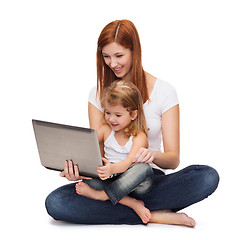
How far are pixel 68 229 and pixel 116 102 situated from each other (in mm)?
967

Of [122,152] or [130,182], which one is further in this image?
[122,152]

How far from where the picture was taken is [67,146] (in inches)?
173

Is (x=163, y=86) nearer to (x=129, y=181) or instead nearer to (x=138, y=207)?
(x=129, y=181)

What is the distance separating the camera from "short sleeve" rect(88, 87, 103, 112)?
4.97 meters

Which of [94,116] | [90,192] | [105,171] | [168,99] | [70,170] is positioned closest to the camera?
[105,171]

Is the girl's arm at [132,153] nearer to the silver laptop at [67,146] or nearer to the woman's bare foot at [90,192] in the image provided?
the silver laptop at [67,146]

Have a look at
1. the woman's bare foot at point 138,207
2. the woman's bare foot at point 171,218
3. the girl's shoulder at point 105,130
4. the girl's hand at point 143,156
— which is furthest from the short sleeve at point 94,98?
the woman's bare foot at point 171,218

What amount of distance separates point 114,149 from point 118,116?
0.28 m

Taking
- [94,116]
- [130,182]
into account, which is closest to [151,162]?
[130,182]

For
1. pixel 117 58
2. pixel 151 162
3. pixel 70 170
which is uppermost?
pixel 117 58

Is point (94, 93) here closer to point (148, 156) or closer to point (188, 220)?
point (148, 156)

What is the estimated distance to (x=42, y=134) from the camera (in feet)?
14.6

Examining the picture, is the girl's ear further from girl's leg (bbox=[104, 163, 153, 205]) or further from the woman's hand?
the woman's hand

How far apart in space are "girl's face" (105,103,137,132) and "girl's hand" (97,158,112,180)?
306 mm
